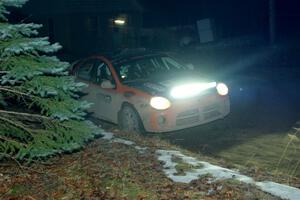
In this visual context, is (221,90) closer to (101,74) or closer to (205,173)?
(101,74)

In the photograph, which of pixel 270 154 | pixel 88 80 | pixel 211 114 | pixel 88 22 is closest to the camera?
pixel 270 154

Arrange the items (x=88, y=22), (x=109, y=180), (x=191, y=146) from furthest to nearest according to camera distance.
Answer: (x=88, y=22) < (x=191, y=146) < (x=109, y=180)

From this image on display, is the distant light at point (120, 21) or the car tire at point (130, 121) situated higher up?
the distant light at point (120, 21)

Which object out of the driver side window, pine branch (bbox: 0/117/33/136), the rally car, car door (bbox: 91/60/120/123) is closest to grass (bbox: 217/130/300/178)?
the rally car

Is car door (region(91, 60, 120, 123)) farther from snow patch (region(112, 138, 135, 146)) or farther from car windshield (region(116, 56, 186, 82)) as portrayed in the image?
snow patch (region(112, 138, 135, 146))

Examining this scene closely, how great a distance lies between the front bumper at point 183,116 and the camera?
8.13 meters

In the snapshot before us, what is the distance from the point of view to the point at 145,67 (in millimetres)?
9336

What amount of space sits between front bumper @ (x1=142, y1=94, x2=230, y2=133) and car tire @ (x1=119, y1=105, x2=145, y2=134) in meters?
0.19

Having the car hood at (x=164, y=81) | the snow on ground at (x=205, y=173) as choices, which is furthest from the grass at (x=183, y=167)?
the car hood at (x=164, y=81)

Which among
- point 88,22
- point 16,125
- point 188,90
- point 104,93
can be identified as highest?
point 88,22

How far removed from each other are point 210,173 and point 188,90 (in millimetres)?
2814

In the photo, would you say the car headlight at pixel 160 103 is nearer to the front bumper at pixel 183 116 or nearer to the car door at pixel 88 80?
the front bumper at pixel 183 116

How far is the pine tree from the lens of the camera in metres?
5.02

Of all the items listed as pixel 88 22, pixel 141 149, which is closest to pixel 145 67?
pixel 141 149
